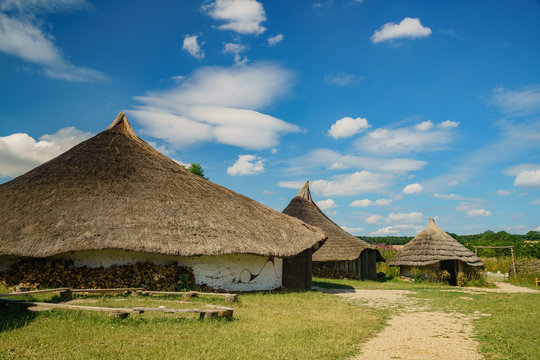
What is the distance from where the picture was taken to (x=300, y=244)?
15.2 m

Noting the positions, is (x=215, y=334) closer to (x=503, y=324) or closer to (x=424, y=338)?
(x=424, y=338)

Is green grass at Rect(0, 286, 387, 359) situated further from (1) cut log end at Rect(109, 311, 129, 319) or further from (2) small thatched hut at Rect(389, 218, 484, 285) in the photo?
(2) small thatched hut at Rect(389, 218, 484, 285)

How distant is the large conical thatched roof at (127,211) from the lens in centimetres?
1112

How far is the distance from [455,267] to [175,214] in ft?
58.7

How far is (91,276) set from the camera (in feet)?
37.3

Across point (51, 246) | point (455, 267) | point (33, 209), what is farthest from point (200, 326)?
point (455, 267)

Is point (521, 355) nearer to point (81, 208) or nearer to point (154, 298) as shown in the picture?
point (154, 298)

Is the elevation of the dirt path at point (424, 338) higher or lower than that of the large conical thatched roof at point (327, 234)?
lower

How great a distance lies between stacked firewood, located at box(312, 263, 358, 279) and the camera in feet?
80.8

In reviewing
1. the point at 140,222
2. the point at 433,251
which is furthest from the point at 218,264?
the point at 433,251

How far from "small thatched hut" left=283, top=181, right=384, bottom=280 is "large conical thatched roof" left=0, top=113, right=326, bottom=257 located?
8422 mm

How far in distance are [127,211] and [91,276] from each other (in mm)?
2133

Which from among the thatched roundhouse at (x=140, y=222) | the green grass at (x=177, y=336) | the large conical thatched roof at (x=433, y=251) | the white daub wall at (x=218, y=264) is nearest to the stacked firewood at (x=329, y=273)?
the large conical thatched roof at (x=433, y=251)

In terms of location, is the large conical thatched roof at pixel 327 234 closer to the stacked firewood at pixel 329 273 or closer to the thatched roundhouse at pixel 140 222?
the stacked firewood at pixel 329 273
